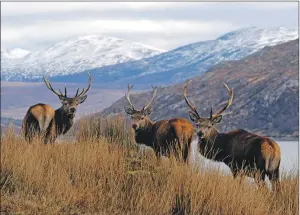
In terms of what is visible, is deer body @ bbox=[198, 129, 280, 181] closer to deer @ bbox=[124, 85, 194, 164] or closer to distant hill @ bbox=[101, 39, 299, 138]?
deer @ bbox=[124, 85, 194, 164]

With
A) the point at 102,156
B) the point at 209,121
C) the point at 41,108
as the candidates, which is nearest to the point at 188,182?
the point at 102,156

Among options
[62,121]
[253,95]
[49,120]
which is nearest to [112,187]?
[49,120]

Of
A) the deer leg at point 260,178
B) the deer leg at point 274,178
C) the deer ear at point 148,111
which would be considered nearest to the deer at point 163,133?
the deer ear at point 148,111

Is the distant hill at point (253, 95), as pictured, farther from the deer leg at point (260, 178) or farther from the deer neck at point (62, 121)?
the deer leg at point (260, 178)

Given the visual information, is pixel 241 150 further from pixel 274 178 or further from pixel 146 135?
pixel 146 135

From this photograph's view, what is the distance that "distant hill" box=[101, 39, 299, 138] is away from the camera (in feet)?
336

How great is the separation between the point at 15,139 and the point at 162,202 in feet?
9.92

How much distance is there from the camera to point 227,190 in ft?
38.6

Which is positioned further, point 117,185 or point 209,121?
point 209,121

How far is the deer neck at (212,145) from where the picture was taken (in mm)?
14227

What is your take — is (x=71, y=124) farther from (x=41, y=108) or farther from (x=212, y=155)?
(x=212, y=155)

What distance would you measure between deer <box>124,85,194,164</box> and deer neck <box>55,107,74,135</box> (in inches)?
48.4

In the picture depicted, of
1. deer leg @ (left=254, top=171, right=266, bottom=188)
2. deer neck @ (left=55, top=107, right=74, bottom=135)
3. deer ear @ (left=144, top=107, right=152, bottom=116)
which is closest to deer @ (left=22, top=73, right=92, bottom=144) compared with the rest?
deer neck @ (left=55, top=107, right=74, bottom=135)

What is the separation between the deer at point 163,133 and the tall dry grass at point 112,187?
3.92 ft
